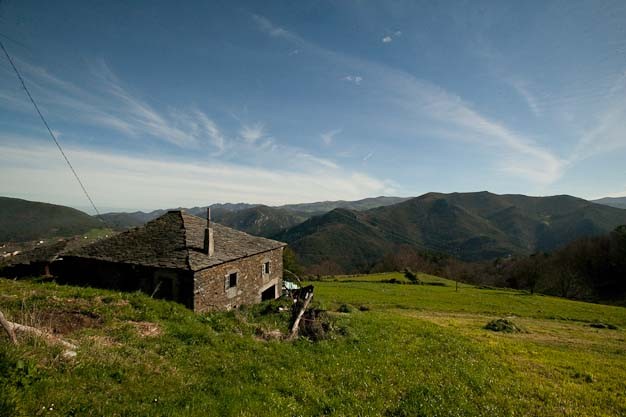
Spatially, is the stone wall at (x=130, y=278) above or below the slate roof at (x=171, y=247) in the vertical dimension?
below

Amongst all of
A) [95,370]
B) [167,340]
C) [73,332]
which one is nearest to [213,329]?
[167,340]

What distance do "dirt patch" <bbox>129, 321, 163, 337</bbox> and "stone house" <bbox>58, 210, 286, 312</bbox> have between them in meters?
5.48

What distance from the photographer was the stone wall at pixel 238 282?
18359 millimetres

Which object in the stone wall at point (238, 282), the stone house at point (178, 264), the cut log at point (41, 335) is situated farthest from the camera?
the stone wall at point (238, 282)

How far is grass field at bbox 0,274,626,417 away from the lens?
→ 6512mm

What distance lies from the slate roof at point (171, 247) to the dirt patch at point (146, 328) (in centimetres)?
558

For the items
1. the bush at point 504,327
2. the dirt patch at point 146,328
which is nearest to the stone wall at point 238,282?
the dirt patch at point 146,328

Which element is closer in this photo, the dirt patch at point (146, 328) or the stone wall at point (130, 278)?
the dirt patch at point (146, 328)

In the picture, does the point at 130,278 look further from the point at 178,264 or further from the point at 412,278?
the point at 412,278

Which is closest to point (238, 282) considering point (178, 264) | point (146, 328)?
point (178, 264)

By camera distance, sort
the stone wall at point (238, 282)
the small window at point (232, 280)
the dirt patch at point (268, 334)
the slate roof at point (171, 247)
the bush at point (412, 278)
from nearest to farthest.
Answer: the dirt patch at point (268, 334), the stone wall at point (238, 282), the slate roof at point (171, 247), the small window at point (232, 280), the bush at point (412, 278)

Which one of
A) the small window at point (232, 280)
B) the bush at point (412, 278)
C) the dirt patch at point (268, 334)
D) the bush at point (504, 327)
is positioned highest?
the small window at point (232, 280)

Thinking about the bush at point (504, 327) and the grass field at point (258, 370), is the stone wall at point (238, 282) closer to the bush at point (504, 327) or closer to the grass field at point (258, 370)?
the grass field at point (258, 370)

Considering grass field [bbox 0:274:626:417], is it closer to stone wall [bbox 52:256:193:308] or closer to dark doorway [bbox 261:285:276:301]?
stone wall [bbox 52:256:193:308]
